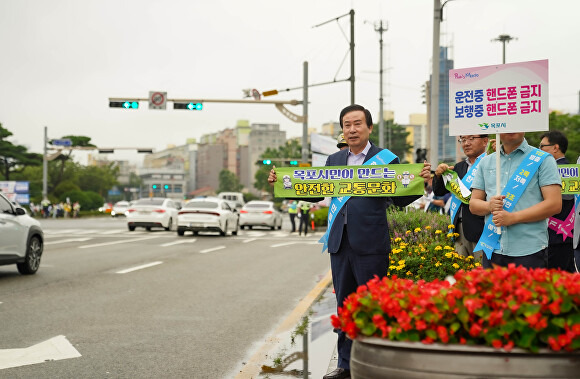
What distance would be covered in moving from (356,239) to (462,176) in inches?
79.2

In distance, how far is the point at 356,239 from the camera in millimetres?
5020

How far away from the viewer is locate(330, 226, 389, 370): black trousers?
16.4ft

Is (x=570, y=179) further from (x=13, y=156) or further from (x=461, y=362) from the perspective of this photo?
(x=13, y=156)

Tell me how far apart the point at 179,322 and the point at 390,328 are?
6147 mm

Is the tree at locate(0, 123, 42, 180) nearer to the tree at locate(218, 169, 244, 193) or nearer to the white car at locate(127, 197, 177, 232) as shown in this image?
the white car at locate(127, 197, 177, 232)

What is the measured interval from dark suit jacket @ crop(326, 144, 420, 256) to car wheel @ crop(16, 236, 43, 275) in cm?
988

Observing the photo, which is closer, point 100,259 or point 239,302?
point 239,302

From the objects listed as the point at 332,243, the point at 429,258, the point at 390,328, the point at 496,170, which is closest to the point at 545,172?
the point at 496,170

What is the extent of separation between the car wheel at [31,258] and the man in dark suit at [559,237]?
979 cm

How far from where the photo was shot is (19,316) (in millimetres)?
9102

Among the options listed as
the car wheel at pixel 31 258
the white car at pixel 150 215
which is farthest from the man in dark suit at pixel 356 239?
the white car at pixel 150 215

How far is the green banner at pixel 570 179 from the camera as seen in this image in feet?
22.0

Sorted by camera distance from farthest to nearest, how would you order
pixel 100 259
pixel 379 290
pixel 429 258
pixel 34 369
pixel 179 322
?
1. pixel 100 259
2. pixel 179 322
3. pixel 429 258
4. pixel 34 369
5. pixel 379 290

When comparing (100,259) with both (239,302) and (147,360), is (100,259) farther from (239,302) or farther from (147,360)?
(147,360)
